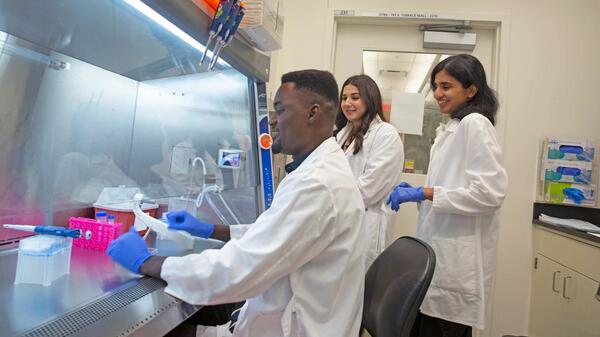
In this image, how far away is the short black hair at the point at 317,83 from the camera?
88cm

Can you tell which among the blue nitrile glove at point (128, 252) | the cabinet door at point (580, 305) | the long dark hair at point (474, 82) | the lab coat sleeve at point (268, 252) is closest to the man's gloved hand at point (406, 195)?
the long dark hair at point (474, 82)

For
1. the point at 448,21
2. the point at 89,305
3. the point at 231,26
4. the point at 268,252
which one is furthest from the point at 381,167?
the point at 89,305

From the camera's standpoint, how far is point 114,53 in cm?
119

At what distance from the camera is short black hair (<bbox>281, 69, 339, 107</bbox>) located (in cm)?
88

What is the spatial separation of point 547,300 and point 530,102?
3.63 ft

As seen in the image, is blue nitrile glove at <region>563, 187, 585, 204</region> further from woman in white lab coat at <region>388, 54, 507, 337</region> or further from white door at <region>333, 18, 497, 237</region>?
woman in white lab coat at <region>388, 54, 507, 337</region>

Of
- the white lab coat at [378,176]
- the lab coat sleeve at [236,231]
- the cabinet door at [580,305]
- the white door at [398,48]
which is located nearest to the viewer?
the lab coat sleeve at [236,231]

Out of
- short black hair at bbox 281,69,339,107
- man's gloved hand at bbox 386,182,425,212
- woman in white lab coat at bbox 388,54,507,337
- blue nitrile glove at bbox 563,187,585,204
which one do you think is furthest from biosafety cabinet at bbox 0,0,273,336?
blue nitrile glove at bbox 563,187,585,204

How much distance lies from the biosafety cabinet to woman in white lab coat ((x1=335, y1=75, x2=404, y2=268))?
44 cm

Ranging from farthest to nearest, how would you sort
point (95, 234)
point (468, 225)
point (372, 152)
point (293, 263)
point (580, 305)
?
1. point (372, 152)
2. point (580, 305)
3. point (468, 225)
4. point (95, 234)
5. point (293, 263)

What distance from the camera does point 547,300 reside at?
187cm

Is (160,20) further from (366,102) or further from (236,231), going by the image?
(366,102)

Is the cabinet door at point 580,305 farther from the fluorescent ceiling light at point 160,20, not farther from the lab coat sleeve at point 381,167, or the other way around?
the fluorescent ceiling light at point 160,20

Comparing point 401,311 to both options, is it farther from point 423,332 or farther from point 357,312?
point 423,332
